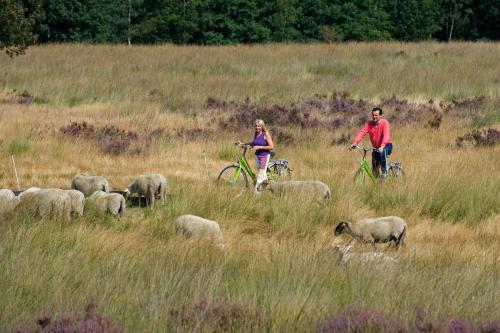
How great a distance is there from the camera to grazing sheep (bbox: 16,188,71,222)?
8453 mm

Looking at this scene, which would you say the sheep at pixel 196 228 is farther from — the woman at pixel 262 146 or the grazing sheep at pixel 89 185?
the woman at pixel 262 146

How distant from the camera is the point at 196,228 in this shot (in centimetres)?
843

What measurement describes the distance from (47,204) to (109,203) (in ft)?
2.93

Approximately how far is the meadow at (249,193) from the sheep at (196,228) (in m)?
0.18

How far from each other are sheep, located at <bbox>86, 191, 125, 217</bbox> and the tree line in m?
44.3

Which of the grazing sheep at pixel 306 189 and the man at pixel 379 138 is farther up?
the man at pixel 379 138

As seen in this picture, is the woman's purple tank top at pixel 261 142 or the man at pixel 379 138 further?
the man at pixel 379 138

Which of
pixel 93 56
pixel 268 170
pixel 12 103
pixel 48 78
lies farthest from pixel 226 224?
pixel 93 56

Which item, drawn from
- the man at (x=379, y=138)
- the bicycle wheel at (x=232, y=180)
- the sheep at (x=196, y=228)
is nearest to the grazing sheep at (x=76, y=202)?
the sheep at (x=196, y=228)

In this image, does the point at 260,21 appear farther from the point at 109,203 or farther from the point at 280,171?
the point at 109,203

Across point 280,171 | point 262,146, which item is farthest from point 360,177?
point 262,146

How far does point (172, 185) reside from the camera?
1200 cm

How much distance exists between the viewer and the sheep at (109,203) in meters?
9.35

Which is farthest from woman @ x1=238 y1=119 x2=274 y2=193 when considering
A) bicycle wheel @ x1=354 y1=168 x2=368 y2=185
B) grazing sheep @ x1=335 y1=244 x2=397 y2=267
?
grazing sheep @ x1=335 y1=244 x2=397 y2=267
